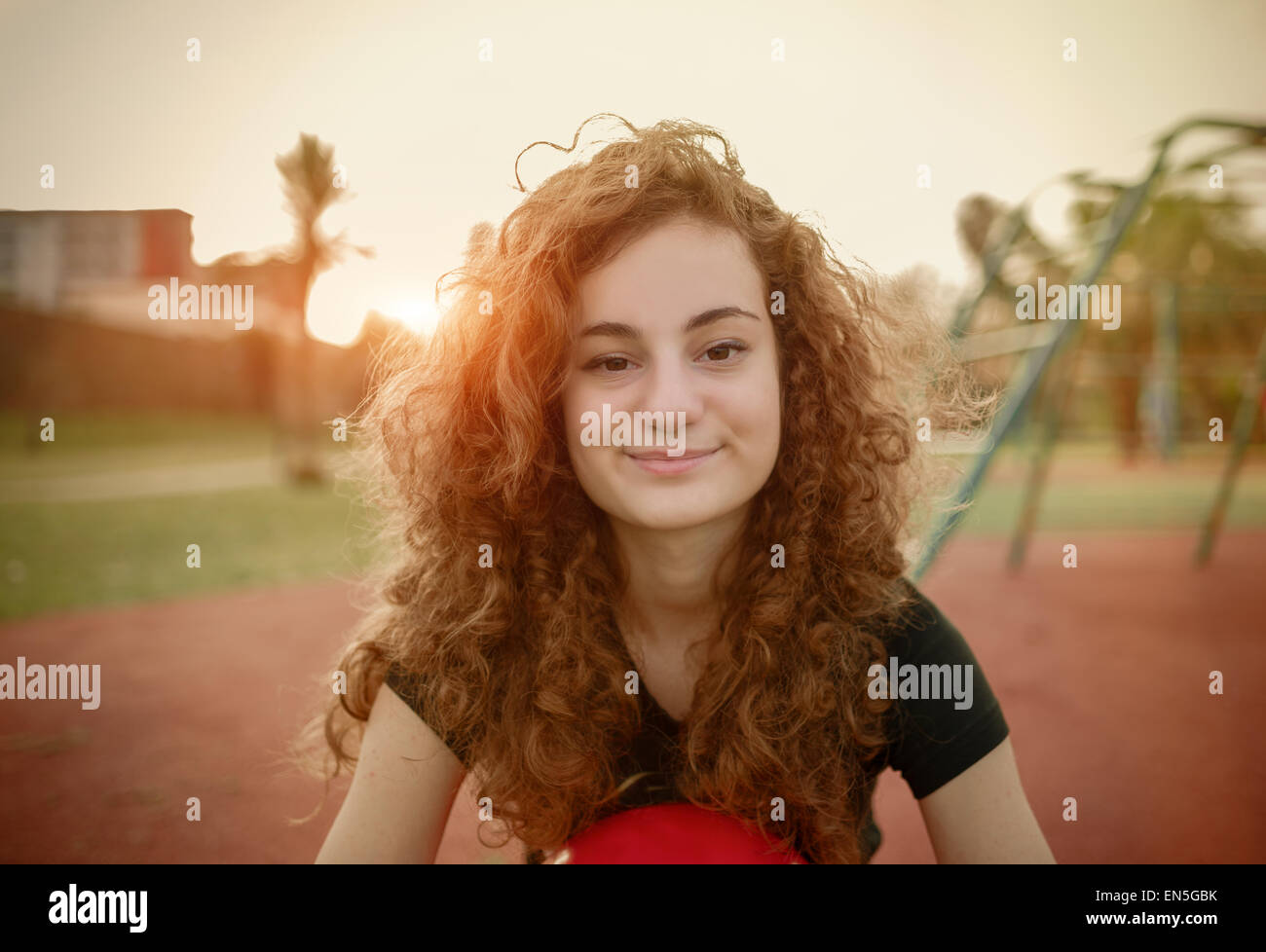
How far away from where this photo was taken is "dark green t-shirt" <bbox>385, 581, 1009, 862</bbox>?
1625mm

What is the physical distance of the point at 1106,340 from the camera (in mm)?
21125

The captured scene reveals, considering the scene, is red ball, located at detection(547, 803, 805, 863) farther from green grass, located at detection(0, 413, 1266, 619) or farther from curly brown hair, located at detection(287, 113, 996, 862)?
green grass, located at detection(0, 413, 1266, 619)

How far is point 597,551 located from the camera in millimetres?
1908

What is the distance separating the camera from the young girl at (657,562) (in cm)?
163

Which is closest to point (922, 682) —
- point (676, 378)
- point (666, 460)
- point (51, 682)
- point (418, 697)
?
point (666, 460)

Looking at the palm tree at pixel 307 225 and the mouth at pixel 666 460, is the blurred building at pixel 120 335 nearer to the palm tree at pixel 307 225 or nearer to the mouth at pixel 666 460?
the palm tree at pixel 307 225

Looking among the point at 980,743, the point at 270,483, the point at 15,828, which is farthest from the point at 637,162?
the point at 270,483

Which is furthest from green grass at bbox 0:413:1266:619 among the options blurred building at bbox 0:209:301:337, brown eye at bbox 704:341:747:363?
blurred building at bbox 0:209:301:337

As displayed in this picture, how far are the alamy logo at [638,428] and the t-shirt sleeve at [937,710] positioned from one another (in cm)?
65

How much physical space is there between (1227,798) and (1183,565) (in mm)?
4236
